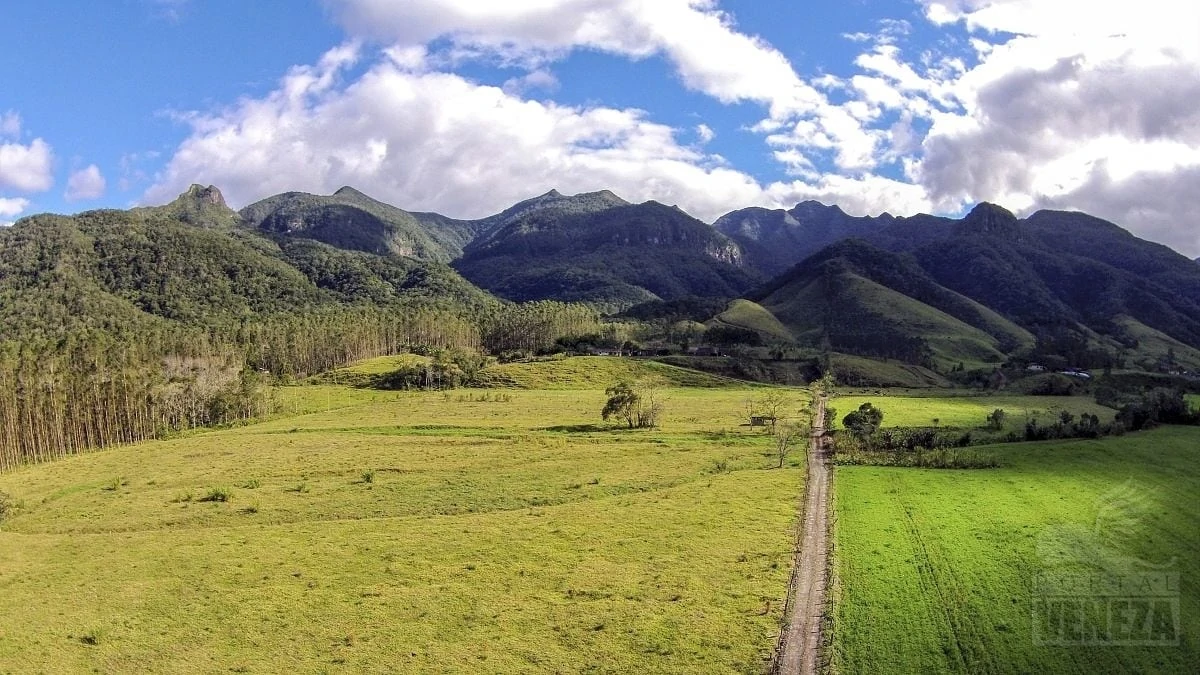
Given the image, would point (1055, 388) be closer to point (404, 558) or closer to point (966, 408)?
point (966, 408)

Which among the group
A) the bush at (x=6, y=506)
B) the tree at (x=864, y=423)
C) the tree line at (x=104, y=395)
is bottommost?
the bush at (x=6, y=506)

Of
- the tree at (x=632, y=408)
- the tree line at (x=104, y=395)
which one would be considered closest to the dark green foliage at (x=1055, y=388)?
the tree at (x=632, y=408)

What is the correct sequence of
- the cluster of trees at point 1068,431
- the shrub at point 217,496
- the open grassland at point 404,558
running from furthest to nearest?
the cluster of trees at point 1068,431 < the shrub at point 217,496 < the open grassland at point 404,558

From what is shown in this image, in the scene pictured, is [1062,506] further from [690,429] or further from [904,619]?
[690,429]

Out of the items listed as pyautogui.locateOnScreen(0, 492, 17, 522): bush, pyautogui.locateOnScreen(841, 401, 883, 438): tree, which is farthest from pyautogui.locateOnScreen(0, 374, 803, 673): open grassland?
pyautogui.locateOnScreen(841, 401, 883, 438): tree

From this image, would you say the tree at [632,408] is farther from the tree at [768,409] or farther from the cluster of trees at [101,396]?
the cluster of trees at [101,396]
